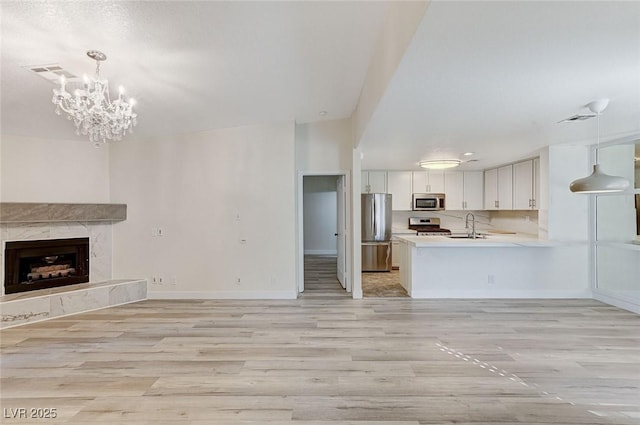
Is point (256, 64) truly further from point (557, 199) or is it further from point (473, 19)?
point (557, 199)

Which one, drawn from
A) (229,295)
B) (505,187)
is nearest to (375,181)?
(505,187)

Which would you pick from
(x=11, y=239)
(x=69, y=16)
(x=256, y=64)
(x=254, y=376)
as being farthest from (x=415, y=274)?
(x=11, y=239)

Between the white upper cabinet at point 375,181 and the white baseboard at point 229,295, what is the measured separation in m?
3.33

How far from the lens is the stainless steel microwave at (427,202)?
7.04m

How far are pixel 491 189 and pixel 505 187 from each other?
481mm

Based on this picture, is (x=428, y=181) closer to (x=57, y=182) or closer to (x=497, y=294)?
(x=497, y=294)

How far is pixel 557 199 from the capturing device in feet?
16.0

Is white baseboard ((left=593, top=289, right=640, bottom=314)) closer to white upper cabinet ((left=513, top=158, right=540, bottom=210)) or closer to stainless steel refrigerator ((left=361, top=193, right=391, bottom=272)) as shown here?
white upper cabinet ((left=513, top=158, right=540, bottom=210))

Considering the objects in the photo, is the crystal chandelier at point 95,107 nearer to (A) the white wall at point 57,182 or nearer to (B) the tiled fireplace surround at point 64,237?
(B) the tiled fireplace surround at point 64,237

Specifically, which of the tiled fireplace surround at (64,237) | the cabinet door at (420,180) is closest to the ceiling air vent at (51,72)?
the tiled fireplace surround at (64,237)

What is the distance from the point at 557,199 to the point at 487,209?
6.69ft

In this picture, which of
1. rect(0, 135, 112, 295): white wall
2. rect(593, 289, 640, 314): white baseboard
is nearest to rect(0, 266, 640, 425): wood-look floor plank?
rect(593, 289, 640, 314): white baseboard

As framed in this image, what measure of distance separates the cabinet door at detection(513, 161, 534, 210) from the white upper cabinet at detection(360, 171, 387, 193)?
101 inches

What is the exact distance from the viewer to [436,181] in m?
7.12
